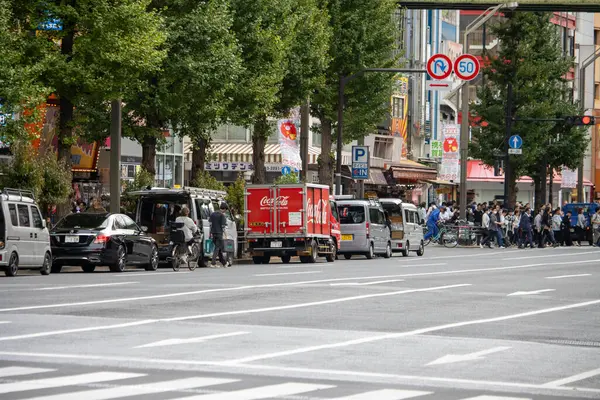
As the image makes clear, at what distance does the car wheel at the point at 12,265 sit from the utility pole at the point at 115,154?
20.4 ft

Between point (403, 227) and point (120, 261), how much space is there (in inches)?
814

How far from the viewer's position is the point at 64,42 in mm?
37906

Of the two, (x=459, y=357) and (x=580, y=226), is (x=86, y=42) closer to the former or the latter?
(x=459, y=357)

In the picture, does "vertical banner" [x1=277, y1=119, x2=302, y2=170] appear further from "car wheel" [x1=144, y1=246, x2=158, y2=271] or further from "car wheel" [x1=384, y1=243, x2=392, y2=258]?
"car wheel" [x1=144, y1=246, x2=158, y2=271]

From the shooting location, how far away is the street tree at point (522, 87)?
3268 inches

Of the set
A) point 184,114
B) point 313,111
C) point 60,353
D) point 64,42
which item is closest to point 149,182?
point 184,114

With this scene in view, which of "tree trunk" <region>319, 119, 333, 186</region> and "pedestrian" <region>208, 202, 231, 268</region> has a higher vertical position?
"tree trunk" <region>319, 119, 333, 186</region>

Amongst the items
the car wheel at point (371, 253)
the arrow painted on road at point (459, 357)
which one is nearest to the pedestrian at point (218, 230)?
the car wheel at point (371, 253)

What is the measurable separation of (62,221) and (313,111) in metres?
25.0

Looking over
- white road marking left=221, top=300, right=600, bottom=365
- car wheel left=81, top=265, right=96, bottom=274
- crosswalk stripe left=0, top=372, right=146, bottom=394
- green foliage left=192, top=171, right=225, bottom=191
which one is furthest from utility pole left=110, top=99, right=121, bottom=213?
crosswalk stripe left=0, top=372, right=146, bottom=394

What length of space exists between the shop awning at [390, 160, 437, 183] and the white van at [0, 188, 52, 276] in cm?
5561

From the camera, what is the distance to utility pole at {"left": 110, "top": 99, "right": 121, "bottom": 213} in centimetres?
3797

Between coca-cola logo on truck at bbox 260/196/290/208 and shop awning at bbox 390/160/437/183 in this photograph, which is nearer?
coca-cola logo on truck at bbox 260/196/290/208

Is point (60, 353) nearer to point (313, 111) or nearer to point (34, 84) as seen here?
point (34, 84)
